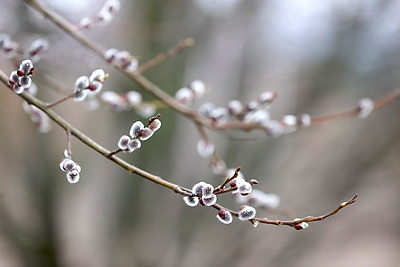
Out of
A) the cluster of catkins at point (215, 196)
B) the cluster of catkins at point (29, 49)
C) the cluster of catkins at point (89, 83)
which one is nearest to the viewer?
the cluster of catkins at point (215, 196)

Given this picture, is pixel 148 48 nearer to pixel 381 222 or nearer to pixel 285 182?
pixel 285 182

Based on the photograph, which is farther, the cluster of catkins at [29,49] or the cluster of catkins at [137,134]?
the cluster of catkins at [29,49]

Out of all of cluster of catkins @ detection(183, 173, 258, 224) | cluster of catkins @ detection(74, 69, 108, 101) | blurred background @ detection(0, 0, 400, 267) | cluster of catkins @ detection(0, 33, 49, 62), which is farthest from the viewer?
blurred background @ detection(0, 0, 400, 267)

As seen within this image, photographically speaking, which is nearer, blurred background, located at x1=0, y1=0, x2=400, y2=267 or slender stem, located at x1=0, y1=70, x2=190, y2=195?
slender stem, located at x1=0, y1=70, x2=190, y2=195

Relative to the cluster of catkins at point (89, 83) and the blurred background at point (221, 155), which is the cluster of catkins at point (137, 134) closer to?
the cluster of catkins at point (89, 83)

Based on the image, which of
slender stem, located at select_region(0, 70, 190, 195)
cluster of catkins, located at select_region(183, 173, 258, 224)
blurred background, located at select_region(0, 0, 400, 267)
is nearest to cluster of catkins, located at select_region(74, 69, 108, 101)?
slender stem, located at select_region(0, 70, 190, 195)

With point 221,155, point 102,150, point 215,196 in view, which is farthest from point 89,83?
point 221,155

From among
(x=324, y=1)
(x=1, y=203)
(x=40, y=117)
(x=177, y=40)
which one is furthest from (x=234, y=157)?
(x=40, y=117)

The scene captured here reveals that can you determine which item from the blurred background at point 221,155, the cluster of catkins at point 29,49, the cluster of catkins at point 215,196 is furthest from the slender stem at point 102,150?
the blurred background at point 221,155

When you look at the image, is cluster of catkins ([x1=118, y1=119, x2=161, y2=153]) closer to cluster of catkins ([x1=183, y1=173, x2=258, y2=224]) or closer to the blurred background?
cluster of catkins ([x1=183, y1=173, x2=258, y2=224])

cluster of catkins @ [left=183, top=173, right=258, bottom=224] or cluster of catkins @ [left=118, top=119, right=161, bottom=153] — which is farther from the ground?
cluster of catkins @ [left=118, top=119, right=161, bottom=153]
